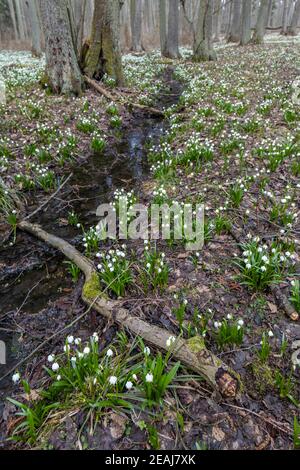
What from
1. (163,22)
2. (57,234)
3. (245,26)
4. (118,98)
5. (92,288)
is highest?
(163,22)

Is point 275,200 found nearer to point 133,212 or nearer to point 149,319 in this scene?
point 133,212

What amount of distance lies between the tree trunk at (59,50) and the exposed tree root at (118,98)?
32.3 inches

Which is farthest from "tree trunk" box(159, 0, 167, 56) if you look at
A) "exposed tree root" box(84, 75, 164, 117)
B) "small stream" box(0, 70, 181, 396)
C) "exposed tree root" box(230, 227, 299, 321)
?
"exposed tree root" box(230, 227, 299, 321)

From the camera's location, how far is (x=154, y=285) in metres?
3.77

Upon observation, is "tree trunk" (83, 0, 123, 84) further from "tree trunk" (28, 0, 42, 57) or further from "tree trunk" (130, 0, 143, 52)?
"tree trunk" (130, 0, 143, 52)

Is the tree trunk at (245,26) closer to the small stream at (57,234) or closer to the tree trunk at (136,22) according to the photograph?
the tree trunk at (136,22)

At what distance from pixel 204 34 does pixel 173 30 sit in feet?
11.7

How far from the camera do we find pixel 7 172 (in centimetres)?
669

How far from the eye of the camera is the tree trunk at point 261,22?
76.9 ft

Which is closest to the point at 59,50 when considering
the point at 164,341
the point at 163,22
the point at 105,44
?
the point at 105,44

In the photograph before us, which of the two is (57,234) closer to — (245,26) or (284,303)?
(284,303)

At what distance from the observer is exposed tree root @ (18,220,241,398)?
2.62m

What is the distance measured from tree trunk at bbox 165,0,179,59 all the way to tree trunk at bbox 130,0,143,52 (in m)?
3.43

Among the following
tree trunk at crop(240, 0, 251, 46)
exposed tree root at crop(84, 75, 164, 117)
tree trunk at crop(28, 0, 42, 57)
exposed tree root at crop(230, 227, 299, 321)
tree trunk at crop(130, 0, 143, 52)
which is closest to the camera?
exposed tree root at crop(230, 227, 299, 321)
